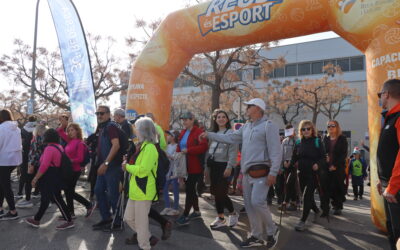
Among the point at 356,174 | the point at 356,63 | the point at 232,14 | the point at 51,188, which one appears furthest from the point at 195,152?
the point at 356,63

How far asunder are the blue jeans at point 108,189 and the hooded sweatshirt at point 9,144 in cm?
162

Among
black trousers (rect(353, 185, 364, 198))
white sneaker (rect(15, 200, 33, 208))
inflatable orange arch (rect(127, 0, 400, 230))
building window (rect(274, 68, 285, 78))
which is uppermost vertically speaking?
building window (rect(274, 68, 285, 78))

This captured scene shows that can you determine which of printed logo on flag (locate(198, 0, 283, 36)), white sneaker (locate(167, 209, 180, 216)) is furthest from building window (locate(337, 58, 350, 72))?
white sneaker (locate(167, 209, 180, 216))

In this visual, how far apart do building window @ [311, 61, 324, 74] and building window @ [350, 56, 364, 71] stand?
285 cm

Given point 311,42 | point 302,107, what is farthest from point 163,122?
point 311,42

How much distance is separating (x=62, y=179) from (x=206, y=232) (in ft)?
7.68

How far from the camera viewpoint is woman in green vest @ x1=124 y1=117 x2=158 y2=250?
3873 mm

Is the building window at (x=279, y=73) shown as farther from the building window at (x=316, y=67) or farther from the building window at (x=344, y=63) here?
the building window at (x=344, y=63)

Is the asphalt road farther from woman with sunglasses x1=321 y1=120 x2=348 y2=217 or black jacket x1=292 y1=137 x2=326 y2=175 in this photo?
black jacket x1=292 y1=137 x2=326 y2=175

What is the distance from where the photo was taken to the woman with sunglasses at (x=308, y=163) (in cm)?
523

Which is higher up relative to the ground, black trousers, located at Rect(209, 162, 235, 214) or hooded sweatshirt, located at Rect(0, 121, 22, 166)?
hooded sweatshirt, located at Rect(0, 121, 22, 166)

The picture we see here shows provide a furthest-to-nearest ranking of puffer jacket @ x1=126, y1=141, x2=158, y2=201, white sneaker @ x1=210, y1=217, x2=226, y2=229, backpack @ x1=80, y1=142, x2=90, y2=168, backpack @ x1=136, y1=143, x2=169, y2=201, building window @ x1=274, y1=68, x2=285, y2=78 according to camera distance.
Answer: building window @ x1=274, y1=68, x2=285, y2=78 → backpack @ x1=80, y1=142, x2=90, y2=168 → white sneaker @ x1=210, y1=217, x2=226, y2=229 → backpack @ x1=136, y1=143, x2=169, y2=201 → puffer jacket @ x1=126, y1=141, x2=158, y2=201

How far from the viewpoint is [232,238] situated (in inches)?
189

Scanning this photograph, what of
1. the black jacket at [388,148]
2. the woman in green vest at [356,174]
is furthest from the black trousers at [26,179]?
the woman in green vest at [356,174]
